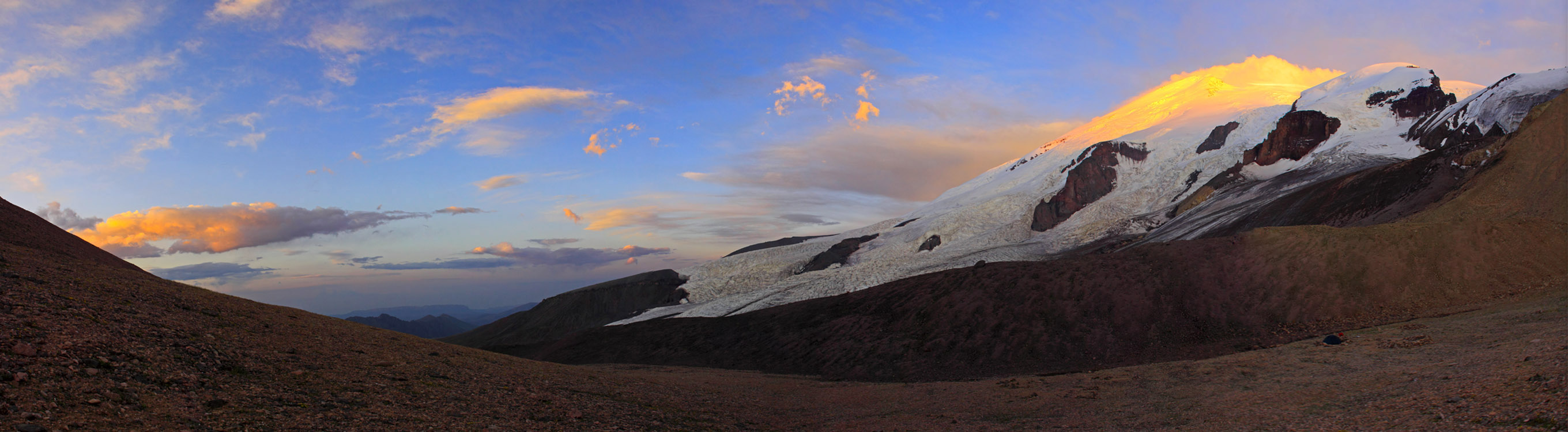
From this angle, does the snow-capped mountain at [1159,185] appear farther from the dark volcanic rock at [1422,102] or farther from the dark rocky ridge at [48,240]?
the dark rocky ridge at [48,240]

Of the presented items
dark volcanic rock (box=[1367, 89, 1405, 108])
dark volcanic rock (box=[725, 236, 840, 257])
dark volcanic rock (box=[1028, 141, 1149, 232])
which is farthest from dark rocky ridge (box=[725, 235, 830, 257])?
dark volcanic rock (box=[1367, 89, 1405, 108])

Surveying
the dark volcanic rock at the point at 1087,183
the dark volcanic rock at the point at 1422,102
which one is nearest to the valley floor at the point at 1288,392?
the dark volcanic rock at the point at 1087,183

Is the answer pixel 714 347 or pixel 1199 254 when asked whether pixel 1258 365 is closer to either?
pixel 1199 254

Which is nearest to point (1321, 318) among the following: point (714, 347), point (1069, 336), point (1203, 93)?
point (1069, 336)

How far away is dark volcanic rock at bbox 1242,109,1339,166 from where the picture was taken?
9500cm

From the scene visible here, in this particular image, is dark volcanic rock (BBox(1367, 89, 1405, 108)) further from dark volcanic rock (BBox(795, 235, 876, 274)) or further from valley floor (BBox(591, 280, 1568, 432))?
valley floor (BBox(591, 280, 1568, 432))

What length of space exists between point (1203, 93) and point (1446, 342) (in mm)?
189415

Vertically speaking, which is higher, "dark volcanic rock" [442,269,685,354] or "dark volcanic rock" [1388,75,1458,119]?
"dark volcanic rock" [1388,75,1458,119]

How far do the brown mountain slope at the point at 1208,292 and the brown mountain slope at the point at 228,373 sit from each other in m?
20.9

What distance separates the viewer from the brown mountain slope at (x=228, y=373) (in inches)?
374

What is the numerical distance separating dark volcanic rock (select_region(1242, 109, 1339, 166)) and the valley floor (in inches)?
3159

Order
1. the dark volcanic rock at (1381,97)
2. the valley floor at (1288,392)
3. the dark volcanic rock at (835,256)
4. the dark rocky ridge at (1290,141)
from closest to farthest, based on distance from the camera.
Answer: the valley floor at (1288,392), the dark rocky ridge at (1290,141), the dark volcanic rock at (1381,97), the dark volcanic rock at (835,256)

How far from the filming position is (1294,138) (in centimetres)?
9675

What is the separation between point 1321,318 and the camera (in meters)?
29.7
